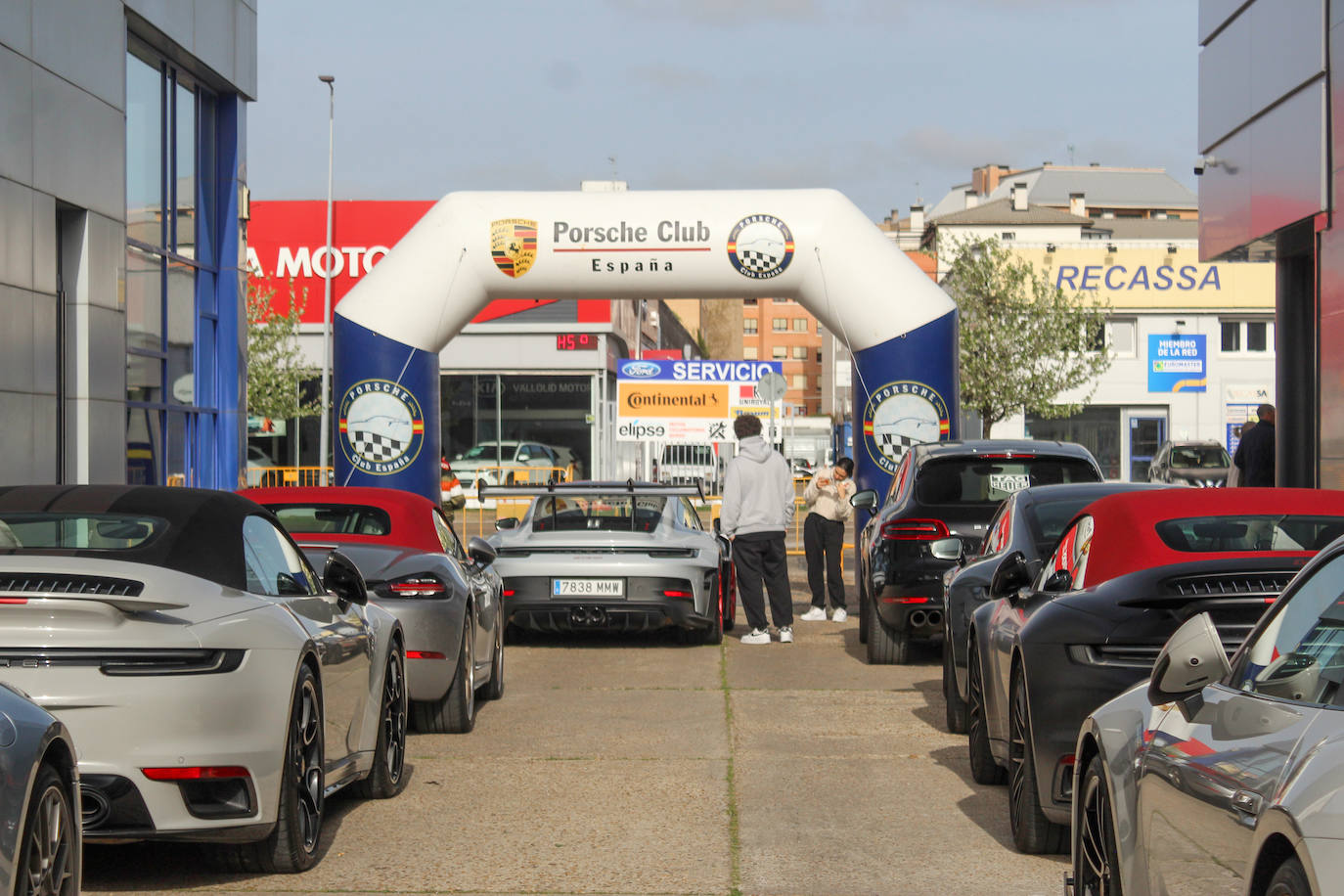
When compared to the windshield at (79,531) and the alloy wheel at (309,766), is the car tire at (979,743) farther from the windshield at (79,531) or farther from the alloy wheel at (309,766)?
the windshield at (79,531)

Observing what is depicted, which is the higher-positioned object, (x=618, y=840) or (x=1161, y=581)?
(x=1161, y=581)

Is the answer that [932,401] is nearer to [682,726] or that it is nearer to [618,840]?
[682,726]

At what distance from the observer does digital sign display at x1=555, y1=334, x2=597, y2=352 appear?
4303 cm

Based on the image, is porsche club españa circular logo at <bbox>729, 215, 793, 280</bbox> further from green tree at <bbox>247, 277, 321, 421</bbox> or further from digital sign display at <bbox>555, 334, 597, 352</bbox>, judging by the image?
green tree at <bbox>247, 277, 321, 421</bbox>

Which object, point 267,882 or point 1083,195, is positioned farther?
point 1083,195

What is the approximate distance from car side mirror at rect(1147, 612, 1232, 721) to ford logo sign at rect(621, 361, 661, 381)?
22.1m

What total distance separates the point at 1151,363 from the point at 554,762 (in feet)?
159

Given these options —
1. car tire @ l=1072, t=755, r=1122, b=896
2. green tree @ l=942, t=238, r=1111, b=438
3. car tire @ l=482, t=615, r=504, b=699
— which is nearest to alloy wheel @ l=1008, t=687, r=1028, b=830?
car tire @ l=1072, t=755, r=1122, b=896

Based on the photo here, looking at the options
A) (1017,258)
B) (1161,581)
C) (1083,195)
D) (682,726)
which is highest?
(1083,195)

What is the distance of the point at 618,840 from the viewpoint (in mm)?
6570

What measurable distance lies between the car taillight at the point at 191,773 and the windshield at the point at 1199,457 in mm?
33897

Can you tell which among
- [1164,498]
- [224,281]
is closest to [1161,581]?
[1164,498]

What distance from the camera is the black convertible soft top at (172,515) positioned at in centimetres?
556

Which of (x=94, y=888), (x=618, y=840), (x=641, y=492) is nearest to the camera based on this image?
(x=94, y=888)
